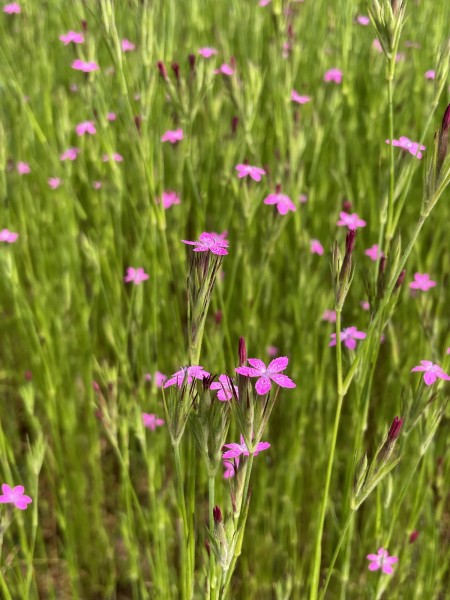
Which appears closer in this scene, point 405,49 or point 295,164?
point 295,164

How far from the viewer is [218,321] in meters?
1.26

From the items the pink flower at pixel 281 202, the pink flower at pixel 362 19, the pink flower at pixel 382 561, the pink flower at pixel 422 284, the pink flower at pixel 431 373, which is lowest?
the pink flower at pixel 382 561

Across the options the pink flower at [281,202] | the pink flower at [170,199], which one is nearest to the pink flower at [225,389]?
the pink flower at [281,202]

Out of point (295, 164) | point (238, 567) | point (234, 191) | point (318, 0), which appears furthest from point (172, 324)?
point (318, 0)

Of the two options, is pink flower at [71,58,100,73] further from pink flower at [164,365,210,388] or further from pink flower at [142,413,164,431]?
pink flower at [164,365,210,388]

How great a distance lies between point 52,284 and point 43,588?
94 centimetres

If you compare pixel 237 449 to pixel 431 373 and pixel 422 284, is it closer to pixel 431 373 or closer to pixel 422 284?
pixel 431 373

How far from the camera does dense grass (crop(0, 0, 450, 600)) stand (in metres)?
1.23

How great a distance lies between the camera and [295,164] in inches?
59.2

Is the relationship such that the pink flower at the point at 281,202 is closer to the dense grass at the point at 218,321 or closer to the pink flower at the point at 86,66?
the dense grass at the point at 218,321

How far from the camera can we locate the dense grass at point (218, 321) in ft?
4.04

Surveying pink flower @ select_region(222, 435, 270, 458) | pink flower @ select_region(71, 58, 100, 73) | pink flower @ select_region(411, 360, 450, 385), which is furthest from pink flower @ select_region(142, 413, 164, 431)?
pink flower @ select_region(71, 58, 100, 73)

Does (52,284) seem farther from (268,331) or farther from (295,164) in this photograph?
(295,164)

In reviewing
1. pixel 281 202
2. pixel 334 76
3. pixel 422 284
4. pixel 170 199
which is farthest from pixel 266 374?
pixel 334 76
